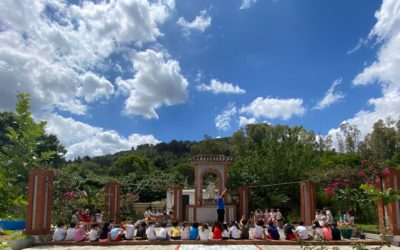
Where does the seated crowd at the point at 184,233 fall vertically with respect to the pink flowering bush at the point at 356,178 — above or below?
below

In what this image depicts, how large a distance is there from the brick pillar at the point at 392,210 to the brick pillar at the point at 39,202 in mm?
12247

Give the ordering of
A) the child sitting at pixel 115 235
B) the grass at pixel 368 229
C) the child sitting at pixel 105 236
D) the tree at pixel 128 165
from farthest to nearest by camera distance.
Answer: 1. the tree at pixel 128 165
2. the grass at pixel 368 229
3. the child sitting at pixel 115 235
4. the child sitting at pixel 105 236

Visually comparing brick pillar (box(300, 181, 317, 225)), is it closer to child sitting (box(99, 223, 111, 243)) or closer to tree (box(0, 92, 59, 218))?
child sitting (box(99, 223, 111, 243))

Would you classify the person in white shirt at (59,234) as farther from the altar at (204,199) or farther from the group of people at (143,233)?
the altar at (204,199)

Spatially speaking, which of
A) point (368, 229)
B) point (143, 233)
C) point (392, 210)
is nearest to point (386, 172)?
point (392, 210)

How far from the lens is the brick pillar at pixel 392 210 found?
12745 millimetres

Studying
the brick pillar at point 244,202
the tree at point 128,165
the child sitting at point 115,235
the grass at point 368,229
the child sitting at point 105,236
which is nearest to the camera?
the child sitting at point 105,236

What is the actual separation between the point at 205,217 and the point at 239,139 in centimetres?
2704

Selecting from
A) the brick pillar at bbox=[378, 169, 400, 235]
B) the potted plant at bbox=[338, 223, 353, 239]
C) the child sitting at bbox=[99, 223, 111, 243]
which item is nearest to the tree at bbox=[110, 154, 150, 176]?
the child sitting at bbox=[99, 223, 111, 243]

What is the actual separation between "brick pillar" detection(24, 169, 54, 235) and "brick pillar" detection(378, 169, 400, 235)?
482 inches

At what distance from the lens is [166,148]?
97500 mm

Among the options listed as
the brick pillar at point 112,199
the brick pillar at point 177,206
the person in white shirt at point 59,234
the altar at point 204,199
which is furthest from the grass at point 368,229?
the brick pillar at point 112,199

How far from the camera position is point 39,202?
1313 centimetres

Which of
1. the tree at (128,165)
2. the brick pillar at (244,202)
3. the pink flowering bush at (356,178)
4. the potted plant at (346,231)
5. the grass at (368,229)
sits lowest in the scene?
the grass at (368,229)
